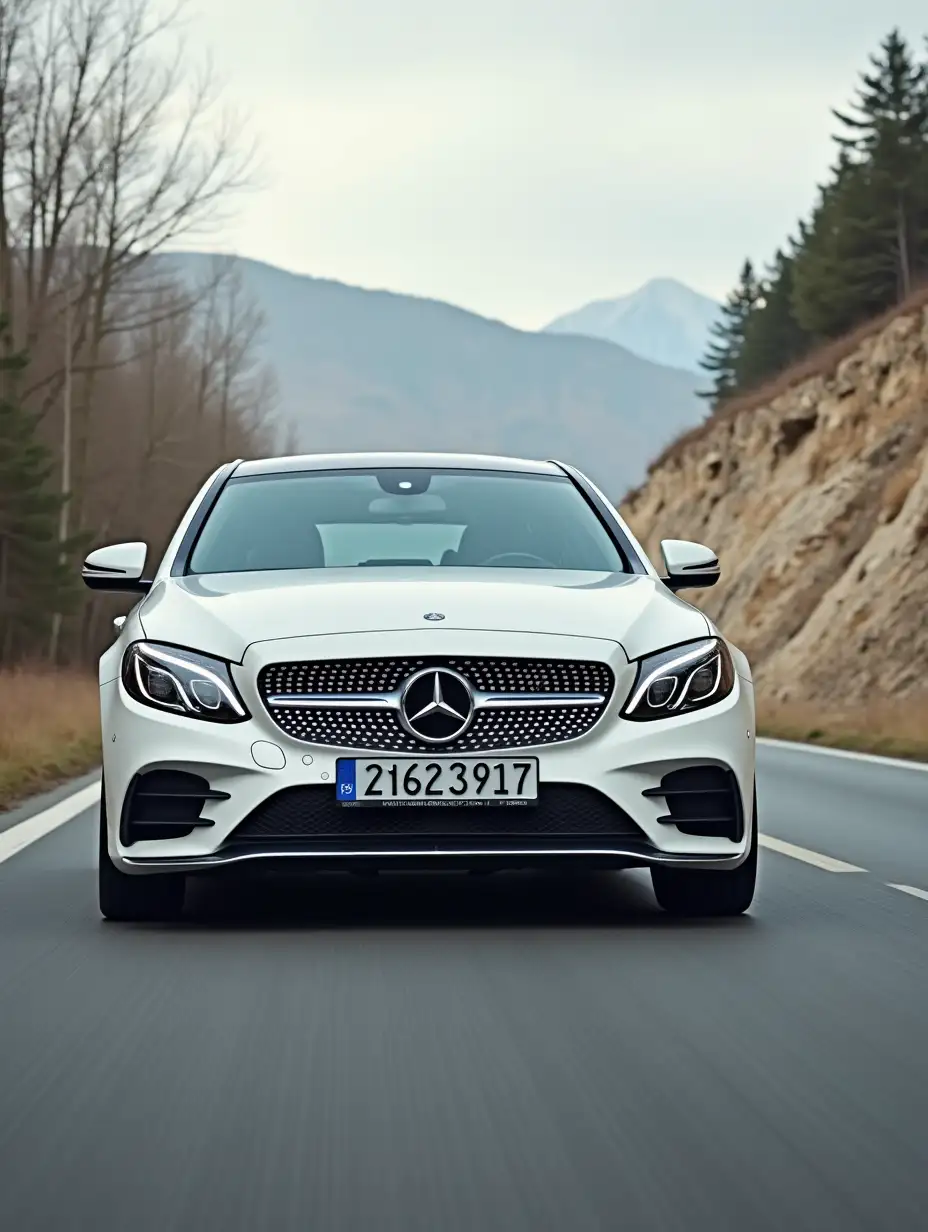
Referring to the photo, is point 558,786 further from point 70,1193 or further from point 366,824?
point 70,1193

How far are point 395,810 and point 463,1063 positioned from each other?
1875mm

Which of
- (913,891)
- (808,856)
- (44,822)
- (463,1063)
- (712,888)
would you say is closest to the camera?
(463,1063)

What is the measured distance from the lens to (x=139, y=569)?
325 inches

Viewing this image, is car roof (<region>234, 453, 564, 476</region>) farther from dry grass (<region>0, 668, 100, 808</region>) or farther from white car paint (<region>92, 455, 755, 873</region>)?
dry grass (<region>0, 668, 100, 808</region>)

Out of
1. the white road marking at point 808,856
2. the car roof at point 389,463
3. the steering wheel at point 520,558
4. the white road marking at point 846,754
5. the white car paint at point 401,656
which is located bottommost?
the white road marking at point 846,754

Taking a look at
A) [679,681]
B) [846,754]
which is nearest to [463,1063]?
[679,681]

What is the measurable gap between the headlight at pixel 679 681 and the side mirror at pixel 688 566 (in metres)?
0.96

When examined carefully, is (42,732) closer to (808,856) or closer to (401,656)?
(808,856)

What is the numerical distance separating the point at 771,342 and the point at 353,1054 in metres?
80.8

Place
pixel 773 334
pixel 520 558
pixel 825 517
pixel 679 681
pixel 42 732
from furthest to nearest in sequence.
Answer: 1. pixel 773 334
2. pixel 825 517
3. pixel 42 732
4. pixel 520 558
5. pixel 679 681

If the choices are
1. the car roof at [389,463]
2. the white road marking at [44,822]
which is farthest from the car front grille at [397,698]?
the white road marking at [44,822]

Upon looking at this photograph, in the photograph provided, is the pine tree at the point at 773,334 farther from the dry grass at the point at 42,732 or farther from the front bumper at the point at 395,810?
the front bumper at the point at 395,810

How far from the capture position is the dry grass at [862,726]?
2155 centimetres

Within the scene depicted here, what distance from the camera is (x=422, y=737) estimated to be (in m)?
6.93
